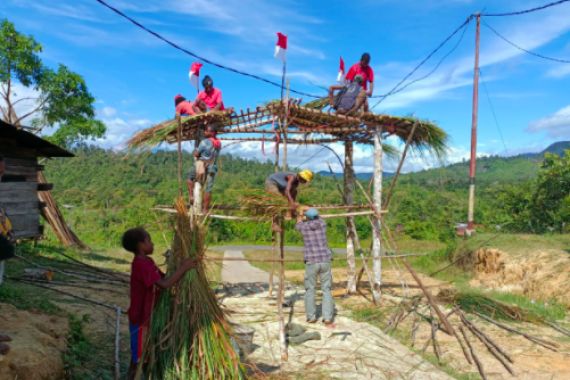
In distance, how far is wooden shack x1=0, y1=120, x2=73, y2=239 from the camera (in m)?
8.66

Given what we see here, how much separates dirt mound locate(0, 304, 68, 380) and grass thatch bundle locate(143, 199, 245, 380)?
2.14 ft

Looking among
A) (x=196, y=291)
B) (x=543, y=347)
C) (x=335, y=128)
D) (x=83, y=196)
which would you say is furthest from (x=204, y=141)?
(x=83, y=196)

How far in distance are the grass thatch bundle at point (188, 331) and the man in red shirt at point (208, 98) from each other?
371cm

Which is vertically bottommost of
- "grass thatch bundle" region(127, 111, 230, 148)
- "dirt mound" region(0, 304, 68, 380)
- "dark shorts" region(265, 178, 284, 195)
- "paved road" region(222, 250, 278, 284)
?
"paved road" region(222, 250, 278, 284)

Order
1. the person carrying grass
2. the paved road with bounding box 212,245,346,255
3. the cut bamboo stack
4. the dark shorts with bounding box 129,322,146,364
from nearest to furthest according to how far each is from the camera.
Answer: the dark shorts with bounding box 129,322,146,364 → the person carrying grass → the cut bamboo stack → the paved road with bounding box 212,245,346,255

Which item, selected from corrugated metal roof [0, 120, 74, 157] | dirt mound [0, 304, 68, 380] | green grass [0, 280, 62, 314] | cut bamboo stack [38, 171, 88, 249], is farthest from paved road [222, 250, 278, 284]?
dirt mound [0, 304, 68, 380]

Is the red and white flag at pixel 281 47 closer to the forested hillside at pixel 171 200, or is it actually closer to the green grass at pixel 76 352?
the forested hillside at pixel 171 200

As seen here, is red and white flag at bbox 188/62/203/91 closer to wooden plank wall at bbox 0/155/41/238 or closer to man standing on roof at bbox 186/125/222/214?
man standing on roof at bbox 186/125/222/214

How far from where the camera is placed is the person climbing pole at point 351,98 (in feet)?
24.4

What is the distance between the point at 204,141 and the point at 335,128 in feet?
8.20

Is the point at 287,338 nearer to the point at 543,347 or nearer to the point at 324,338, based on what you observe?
the point at 324,338

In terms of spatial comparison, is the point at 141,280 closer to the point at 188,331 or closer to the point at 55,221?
the point at 188,331

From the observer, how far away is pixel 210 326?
339 cm

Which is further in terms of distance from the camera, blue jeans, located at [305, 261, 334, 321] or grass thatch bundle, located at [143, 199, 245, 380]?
blue jeans, located at [305, 261, 334, 321]
